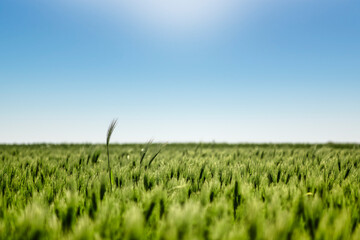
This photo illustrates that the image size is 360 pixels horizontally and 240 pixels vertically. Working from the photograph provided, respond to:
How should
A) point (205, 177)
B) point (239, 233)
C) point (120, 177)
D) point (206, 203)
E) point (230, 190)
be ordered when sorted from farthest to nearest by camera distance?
point (205, 177) → point (120, 177) → point (230, 190) → point (206, 203) → point (239, 233)

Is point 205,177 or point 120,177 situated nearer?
point 120,177

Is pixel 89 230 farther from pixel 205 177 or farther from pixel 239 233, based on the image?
pixel 205 177

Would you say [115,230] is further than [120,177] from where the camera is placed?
No

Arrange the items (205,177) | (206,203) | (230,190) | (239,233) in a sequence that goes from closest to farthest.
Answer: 1. (239,233)
2. (206,203)
3. (230,190)
4. (205,177)

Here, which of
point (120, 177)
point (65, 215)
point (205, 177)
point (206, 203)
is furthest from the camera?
point (205, 177)

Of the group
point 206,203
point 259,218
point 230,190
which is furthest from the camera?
point 230,190

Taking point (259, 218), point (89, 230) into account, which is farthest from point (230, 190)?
point (89, 230)

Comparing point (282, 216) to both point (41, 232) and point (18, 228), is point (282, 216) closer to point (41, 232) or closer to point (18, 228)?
point (41, 232)

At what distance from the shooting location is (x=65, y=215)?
1176 mm

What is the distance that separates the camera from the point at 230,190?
165 cm

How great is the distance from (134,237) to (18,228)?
0.53 metres

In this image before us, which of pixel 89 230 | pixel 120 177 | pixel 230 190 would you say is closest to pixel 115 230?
pixel 89 230

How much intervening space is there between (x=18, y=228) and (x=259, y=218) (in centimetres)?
104

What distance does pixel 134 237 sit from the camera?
0.95 metres
